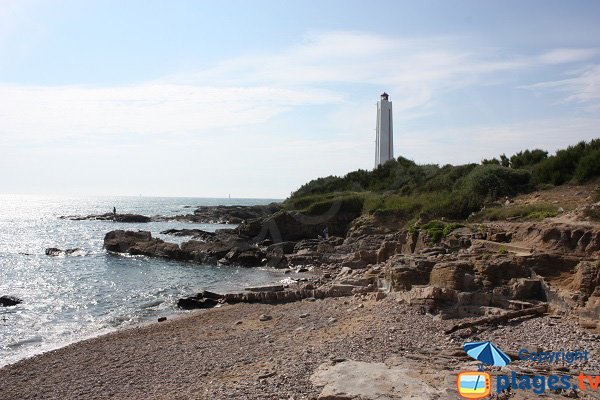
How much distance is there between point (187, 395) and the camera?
37.9 ft

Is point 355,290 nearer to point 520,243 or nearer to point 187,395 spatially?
point 520,243

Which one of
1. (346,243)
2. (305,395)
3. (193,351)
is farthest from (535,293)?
(346,243)

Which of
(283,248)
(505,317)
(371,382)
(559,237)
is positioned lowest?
(283,248)

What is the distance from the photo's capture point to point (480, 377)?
876cm

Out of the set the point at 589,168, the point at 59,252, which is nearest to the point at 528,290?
the point at 589,168

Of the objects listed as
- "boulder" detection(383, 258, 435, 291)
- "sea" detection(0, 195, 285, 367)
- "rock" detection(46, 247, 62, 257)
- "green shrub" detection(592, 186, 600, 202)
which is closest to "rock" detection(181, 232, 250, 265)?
"sea" detection(0, 195, 285, 367)

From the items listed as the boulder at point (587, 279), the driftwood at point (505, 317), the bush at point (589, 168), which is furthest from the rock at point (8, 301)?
the bush at point (589, 168)

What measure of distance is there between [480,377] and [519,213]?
16.4m

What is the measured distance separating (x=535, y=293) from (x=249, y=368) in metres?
8.14

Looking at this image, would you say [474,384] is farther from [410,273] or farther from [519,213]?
[519,213]

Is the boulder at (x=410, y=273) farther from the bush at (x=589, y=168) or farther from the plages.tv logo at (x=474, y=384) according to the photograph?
the bush at (x=589, y=168)

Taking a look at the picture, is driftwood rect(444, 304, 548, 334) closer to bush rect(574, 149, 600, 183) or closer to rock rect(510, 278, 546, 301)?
rock rect(510, 278, 546, 301)

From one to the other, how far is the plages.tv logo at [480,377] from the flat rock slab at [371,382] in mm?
404

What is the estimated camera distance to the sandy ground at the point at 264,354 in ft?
35.2
